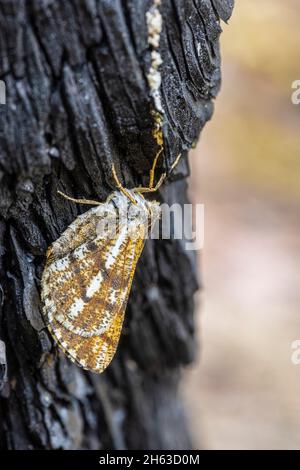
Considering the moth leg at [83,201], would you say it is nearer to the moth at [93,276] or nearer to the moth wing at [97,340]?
the moth at [93,276]

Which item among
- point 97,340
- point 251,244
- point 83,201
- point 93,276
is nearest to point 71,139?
point 83,201

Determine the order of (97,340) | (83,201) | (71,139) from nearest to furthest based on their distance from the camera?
(71,139)
(83,201)
(97,340)

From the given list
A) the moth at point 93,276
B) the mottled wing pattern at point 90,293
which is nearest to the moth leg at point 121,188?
the moth at point 93,276

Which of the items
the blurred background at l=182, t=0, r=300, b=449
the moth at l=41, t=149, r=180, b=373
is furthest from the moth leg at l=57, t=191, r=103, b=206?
the blurred background at l=182, t=0, r=300, b=449

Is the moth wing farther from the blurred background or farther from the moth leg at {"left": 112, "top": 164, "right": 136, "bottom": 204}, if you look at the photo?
the blurred background

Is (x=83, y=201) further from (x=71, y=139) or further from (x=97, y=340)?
(x=97, y=340)

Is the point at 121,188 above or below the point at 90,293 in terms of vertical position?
above
